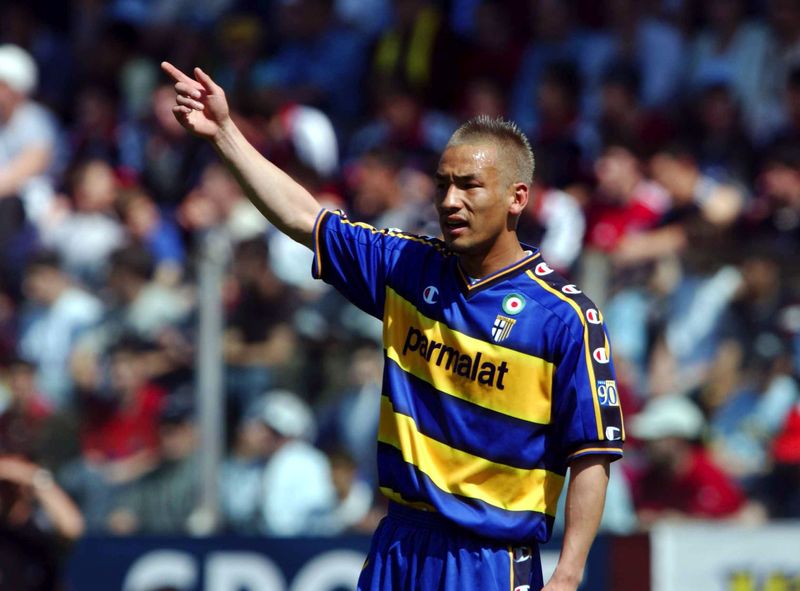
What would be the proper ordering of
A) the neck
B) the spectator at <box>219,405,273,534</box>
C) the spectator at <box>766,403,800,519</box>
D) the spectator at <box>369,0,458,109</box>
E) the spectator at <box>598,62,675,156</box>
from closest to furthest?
the neck < the spectator at <box>766,403,800,519</box> < the spectator at <box>219,405,273,534</box> < the spectator at <box>598,62,675,156</box> < the spectator at <box>369,0,458,109</box>

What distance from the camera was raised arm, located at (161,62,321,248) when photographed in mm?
5598

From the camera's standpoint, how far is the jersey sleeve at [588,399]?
5281 mm

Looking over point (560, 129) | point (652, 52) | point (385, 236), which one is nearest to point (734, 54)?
point (652, 52)

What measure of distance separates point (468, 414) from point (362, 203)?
6.04 meters

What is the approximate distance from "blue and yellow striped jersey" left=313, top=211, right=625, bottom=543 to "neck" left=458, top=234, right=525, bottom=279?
29 mm

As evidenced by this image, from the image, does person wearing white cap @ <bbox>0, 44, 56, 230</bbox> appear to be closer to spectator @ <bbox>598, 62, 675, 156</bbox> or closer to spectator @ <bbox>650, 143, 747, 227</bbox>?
spectator @ <bbox>598, 62, 675, 156</bbox>

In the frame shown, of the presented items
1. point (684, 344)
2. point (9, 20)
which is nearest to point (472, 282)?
point (684, 344)

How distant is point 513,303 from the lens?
18.0 ft

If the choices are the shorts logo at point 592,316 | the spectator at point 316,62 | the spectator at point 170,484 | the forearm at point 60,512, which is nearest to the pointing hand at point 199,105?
the shorts logo at point 592,316

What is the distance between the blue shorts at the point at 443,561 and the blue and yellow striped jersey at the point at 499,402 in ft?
0.22

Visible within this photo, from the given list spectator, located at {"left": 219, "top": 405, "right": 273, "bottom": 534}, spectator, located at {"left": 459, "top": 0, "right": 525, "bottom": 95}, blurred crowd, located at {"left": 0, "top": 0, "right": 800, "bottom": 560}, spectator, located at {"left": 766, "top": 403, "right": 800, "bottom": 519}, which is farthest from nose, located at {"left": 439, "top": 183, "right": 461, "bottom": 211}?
spectator, located at {"left": 459, "top": 0, "right": 525, "bottom": 95}

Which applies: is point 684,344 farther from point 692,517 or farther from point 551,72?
point 551,72

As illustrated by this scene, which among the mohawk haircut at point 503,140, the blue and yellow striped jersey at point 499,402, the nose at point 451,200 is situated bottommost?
the blue and yellow striped jersey at point 499,402

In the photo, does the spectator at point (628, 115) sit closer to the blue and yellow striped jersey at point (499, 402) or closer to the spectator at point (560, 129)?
the spectator at point (560, 129)
